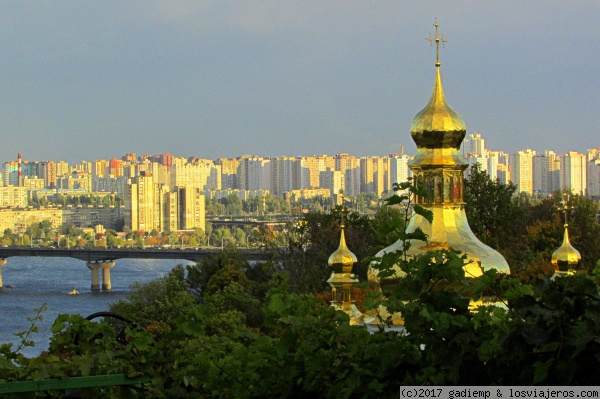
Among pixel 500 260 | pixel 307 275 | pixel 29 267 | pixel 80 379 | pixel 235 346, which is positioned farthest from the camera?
pixel 29 267

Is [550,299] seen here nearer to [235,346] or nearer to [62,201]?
[235,346]

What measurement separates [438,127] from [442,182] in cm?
73

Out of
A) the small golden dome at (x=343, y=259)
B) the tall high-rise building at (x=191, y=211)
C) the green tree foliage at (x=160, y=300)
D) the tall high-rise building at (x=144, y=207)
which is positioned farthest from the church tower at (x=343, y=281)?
the tall high-rise building at (x=144, y=207)

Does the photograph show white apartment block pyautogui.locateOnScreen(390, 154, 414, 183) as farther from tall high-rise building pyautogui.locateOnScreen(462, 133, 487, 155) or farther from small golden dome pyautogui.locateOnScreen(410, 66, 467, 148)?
small golden dome pyautogui.locateOnScreen(410, 66, 467, 148)

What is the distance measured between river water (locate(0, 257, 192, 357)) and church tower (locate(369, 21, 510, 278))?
68.9ft

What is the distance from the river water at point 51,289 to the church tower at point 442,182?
2101 cm

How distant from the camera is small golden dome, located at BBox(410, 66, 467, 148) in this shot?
28.7 ft

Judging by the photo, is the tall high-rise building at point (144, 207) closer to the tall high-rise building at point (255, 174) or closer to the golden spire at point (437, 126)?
the tall high-rise building at point (255, 174)

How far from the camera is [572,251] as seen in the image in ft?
42.4

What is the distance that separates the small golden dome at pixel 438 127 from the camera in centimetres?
873

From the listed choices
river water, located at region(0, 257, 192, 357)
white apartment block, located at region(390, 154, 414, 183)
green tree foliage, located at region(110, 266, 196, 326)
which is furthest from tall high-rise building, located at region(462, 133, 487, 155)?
green tree foliage, located at region(110, 266, 196, 326)

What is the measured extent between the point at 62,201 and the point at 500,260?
15595 cm

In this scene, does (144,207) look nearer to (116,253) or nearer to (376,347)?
(116,253)

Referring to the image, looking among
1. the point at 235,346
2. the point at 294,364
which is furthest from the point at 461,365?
the point at 235,346
